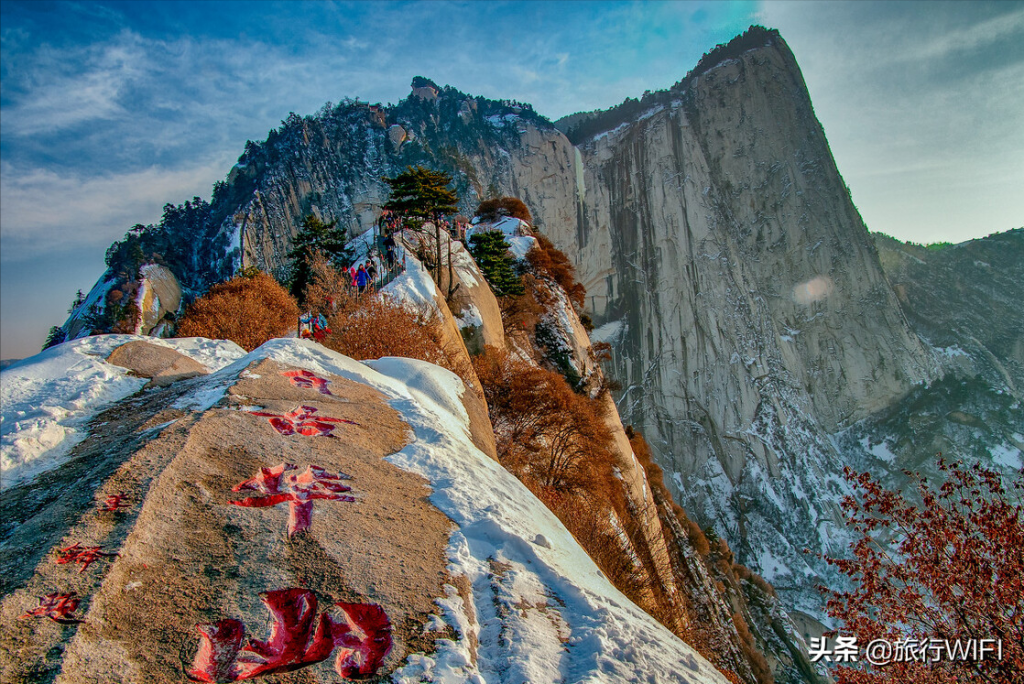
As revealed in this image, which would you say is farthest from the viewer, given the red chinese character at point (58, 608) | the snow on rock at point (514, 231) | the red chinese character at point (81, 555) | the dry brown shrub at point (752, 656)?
the snow on rock at point (514, 231)

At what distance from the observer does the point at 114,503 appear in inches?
124

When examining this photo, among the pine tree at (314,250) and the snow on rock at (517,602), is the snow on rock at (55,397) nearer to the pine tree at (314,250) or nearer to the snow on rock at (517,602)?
the snow on rock at (517,602)

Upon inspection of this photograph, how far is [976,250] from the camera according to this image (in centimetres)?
5431

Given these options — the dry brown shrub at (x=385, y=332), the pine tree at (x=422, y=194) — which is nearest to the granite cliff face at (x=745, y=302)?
the pine tree at (x=422, y=194)

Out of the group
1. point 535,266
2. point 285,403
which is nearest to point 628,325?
point 535,266

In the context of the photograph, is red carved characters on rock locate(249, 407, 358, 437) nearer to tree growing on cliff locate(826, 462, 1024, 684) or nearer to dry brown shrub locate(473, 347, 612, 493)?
tree growing on cliff locate(826, 462, 1024, 684)

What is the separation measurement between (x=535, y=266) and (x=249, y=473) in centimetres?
2454

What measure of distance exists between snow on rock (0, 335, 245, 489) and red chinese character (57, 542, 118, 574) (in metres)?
1.42

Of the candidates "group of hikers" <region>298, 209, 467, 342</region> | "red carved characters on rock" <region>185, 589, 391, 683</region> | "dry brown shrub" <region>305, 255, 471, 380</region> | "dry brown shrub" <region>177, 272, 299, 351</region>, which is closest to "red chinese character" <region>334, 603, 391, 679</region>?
"red carved characters on rock" <region>185, 589, 391, 683</region>

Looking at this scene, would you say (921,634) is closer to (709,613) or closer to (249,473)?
(249,473)

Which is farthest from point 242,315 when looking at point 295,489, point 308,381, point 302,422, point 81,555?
point 81,555

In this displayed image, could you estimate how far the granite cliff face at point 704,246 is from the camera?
1613 inches

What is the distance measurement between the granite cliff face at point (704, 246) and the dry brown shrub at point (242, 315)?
32876mm

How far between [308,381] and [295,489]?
1973mm
